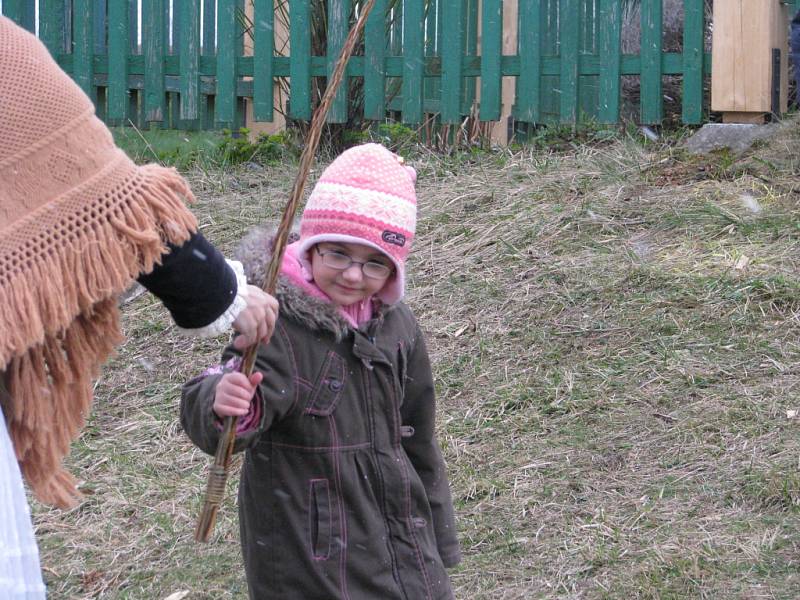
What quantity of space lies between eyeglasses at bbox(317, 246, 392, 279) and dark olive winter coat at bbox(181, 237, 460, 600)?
0.33 ft

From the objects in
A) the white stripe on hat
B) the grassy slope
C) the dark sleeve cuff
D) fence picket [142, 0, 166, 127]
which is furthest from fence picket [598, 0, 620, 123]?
the dark sleeve cuff

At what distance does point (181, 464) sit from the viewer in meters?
4.49

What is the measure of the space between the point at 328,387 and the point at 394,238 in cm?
37

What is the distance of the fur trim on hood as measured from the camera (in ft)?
8.14

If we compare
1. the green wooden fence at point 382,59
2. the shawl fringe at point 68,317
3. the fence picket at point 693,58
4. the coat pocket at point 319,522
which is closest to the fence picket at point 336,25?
the green wooden fence at point 382,59

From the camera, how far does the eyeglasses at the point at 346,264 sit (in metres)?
2.53

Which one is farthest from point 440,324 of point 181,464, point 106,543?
point 106,543

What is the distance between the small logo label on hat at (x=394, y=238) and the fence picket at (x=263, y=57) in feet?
16.8

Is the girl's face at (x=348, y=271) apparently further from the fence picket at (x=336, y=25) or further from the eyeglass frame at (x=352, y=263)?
the fence picket at (x=336, y=25)

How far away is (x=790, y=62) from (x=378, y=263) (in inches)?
182

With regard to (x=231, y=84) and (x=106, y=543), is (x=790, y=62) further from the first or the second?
(x=106, y=543)

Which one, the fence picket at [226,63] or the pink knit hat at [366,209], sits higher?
the fence picket at [226,63]

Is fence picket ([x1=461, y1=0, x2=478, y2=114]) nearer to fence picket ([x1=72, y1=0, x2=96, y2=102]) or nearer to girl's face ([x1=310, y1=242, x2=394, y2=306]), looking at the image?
fence picket ([x1=72, y1=0, x2=96, y2=102])

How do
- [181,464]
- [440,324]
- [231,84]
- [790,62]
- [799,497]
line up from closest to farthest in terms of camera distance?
[799,497] → [181,464] → [440,324] → [790,62] → [231,84]
